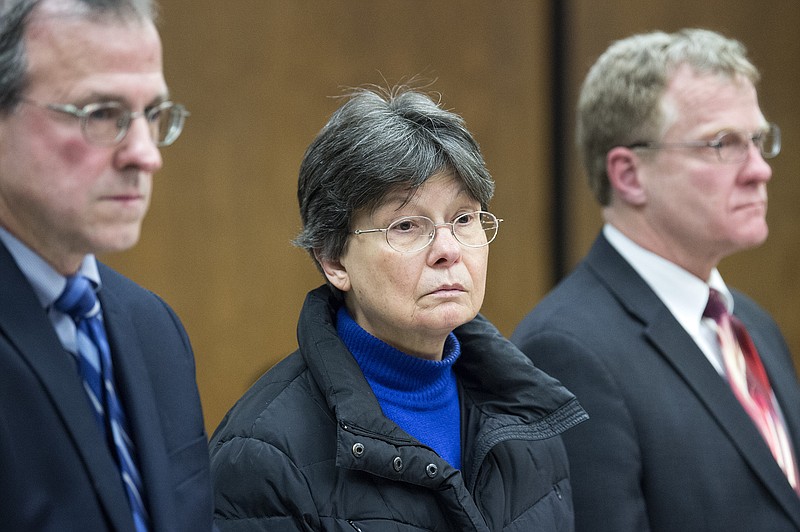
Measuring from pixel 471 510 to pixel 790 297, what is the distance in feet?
10.8

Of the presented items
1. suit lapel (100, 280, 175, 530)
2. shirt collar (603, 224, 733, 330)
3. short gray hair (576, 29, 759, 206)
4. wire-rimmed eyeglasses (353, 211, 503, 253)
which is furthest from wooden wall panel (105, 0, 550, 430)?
suit lapel (100, 280, 175, 530)

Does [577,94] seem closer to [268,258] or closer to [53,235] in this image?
[268,258]

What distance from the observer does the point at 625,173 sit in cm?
286

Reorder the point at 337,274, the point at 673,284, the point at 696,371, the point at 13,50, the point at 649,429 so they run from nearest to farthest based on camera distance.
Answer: the point at 13,50 → the point at 337,274 → the point at 649,429 → the point at 696,371 → the point at 673,284

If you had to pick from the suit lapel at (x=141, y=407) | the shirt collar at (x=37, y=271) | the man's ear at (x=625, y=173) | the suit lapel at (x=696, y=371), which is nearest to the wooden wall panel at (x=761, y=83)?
the man's ear at (x=625, y=173)

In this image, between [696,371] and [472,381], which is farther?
[696,371]

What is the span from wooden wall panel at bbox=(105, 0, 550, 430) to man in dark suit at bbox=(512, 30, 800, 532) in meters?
1.33

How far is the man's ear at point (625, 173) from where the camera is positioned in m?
2.83

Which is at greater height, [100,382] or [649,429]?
[100,382]

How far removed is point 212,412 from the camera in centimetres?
388

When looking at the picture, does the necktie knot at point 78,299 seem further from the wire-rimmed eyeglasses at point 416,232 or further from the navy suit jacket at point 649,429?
the navy suit jacket at point 649,429

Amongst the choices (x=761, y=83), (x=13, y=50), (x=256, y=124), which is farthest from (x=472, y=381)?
(x=761, y=83)

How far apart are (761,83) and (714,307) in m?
2.23

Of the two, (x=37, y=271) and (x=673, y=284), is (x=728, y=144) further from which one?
(x=37, y=271)
